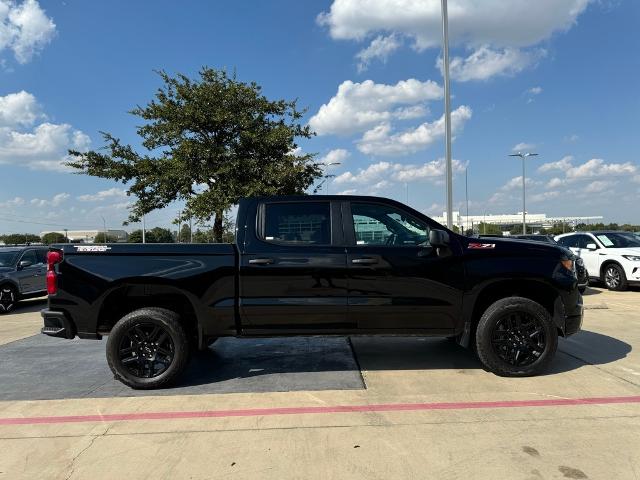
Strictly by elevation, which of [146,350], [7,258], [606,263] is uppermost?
[7,258]

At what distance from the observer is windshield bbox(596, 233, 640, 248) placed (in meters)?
13.7

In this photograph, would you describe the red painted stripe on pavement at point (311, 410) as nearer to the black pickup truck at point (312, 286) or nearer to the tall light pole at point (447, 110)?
the black pickup truck at point (312, 286)

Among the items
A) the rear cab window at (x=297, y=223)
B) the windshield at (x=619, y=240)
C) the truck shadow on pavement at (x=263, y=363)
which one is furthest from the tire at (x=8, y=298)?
the windshield at (x=619, y=240)

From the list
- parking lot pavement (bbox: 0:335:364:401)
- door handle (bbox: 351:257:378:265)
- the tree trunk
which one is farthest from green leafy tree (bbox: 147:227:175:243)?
door handle (bbox: 351:257:378:265)

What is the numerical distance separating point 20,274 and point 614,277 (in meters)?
15.2

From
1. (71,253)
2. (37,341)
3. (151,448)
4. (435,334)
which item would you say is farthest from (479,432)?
(37,341)

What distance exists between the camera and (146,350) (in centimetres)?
513

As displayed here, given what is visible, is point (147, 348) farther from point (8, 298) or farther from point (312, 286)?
point (8, 298)

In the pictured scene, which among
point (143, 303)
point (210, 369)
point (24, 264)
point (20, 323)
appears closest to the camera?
point (143, 303)

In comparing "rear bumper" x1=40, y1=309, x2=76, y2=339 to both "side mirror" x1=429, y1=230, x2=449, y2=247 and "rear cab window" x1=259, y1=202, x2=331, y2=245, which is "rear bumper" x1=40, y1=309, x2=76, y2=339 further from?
"side mirror" x1=429, y1=230, x2=449, y2=247

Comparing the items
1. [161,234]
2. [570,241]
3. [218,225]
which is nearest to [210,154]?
[218,225]

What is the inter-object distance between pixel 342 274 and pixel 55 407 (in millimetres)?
2916

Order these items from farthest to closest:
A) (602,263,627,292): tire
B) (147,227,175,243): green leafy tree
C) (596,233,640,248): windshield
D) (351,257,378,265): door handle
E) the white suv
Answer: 1. (147,227,175,243): green leafy tree
2. (596,233,640,248): windshield
3. (602,263,627,292): tire
4. the white suv
5. (351,257,378,265): door handle

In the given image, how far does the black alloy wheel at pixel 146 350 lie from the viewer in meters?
5.10
